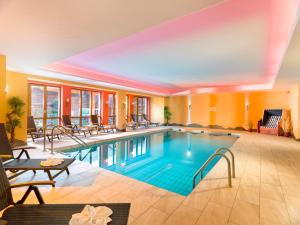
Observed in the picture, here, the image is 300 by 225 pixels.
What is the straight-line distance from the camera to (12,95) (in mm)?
5770

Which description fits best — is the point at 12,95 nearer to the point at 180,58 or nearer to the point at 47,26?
the point at 47,26

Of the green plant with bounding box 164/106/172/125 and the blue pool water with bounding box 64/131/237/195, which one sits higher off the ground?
the green plant with bounding box 164/106/172/125

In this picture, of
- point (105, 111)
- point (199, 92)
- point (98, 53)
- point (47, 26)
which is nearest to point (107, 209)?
point (47, 26)

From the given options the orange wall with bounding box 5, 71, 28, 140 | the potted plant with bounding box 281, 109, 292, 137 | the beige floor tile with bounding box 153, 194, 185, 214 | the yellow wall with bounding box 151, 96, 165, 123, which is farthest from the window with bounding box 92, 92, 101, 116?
the potted plant with bounding box 281, 109, 292, 137

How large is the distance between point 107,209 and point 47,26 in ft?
9.15

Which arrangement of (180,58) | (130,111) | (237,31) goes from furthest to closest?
(130,111) < (180,58) < (237,31)

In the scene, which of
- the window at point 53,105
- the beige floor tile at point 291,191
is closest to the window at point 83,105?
the window at point 53,105

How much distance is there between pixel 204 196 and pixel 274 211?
89 cm

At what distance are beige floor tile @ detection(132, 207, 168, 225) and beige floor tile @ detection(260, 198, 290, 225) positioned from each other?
1267mm

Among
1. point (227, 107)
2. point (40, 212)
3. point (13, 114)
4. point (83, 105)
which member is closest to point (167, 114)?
point (227, 107)

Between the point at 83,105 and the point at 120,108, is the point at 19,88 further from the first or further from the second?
the point at 120,108

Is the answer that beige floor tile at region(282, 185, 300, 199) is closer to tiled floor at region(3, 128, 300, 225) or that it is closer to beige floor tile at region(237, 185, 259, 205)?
tiled floor at region(3, 128, 300, 225)

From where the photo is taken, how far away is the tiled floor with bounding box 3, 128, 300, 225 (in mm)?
2051

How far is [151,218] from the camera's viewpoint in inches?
79.2
